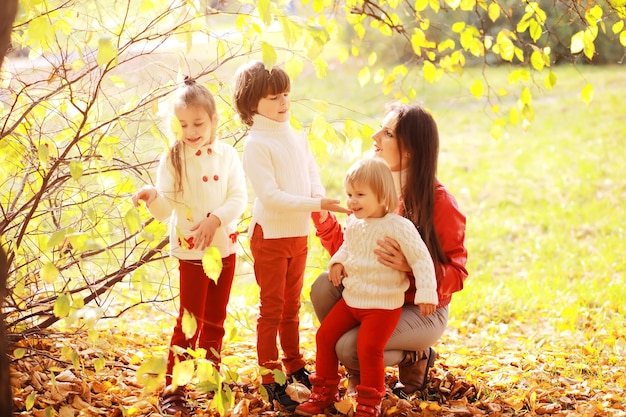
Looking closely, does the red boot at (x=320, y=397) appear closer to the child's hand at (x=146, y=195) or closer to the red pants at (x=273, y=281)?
the red pants at (x=273, y=281)

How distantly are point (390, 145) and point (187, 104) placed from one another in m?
0.79

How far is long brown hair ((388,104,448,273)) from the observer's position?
9.51 feet

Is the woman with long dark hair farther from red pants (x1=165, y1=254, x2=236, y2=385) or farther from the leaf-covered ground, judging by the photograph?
red pants (x1=165, y1=254, x2=236, y2=385)

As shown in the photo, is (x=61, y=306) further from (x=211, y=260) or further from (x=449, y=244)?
(x=449, y=244)

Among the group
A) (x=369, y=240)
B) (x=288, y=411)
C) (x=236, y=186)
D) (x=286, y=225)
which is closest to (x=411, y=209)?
(x=369, y=240)

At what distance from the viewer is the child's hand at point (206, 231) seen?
108 inches

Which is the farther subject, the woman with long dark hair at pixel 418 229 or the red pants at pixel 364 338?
the woman with long dark hair at pixel 418 229

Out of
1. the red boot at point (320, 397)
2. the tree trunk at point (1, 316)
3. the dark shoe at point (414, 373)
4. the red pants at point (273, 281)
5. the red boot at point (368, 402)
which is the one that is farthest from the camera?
the dark shoe at point (414, 373)

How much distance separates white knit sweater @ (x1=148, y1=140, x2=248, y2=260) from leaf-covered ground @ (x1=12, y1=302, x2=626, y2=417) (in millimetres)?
482

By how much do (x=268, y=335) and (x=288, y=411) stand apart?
0.94 ft

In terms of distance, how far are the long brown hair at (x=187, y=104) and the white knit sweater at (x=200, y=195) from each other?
0.05ft

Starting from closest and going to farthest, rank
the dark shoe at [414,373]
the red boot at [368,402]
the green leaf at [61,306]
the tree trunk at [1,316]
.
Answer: the tree trunk at [1,316], the green leaf at [61,306], the red boot at [368,402], the dark shoe at [414,373]

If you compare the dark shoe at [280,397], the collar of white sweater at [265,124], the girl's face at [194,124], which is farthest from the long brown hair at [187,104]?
the dark shoe at [280,397]

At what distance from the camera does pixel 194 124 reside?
277 cm
